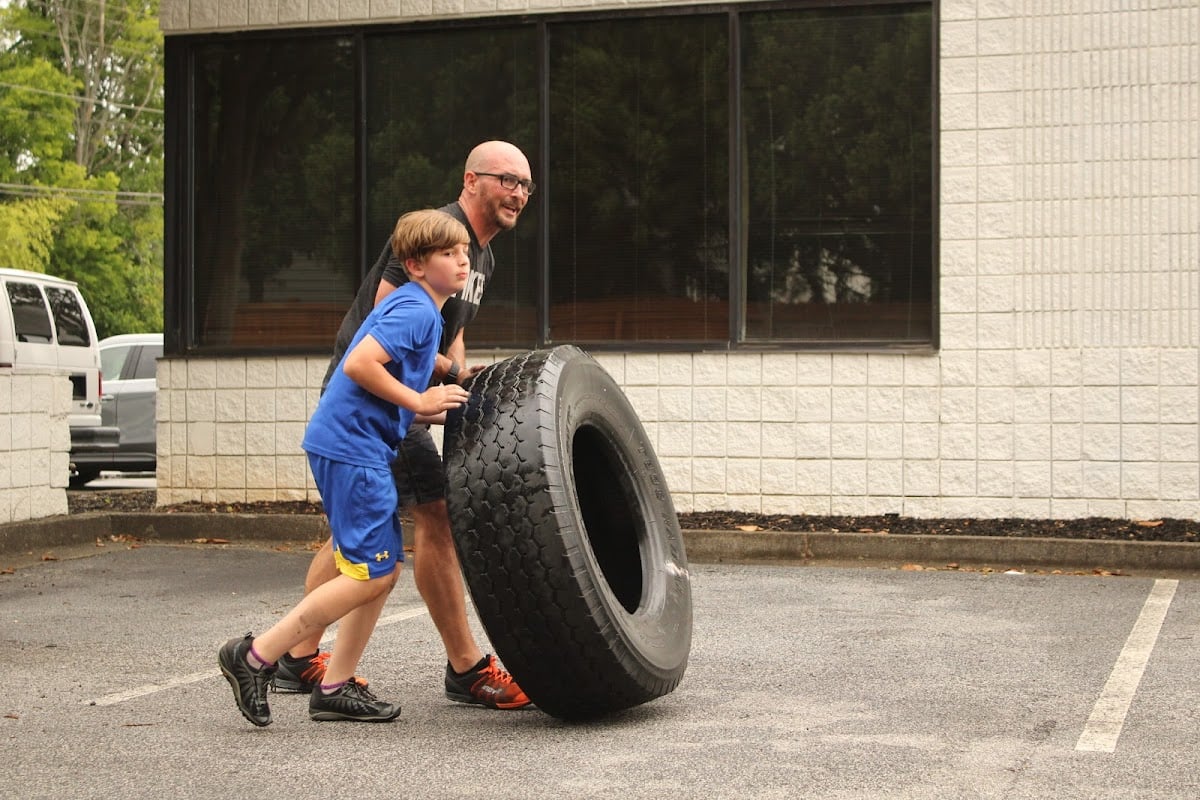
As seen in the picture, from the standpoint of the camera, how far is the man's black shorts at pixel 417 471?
17.0 feet

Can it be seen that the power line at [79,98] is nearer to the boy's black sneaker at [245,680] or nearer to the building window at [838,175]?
the building window at [838,175]

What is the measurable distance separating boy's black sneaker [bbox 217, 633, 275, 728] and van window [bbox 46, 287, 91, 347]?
1128cm

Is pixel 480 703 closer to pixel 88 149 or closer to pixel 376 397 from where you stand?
pixel 376 397

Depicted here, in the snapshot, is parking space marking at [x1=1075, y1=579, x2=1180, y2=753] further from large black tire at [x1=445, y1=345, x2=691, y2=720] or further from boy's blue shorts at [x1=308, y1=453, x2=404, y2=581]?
boy's blue shorts at [x1=308, y1=453, x2=404, y2=581]

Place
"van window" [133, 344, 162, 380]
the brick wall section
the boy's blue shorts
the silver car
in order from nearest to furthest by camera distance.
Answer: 1. the boy's blue shorts
2. the brick wall section
3. the silver car
4. "van window" [133, 344, 162, 380]

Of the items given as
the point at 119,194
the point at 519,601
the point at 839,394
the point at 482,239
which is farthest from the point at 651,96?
the point at 119,194

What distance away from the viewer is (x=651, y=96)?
35.1ft

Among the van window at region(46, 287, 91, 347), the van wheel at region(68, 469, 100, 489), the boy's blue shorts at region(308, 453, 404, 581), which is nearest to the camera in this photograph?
the boy's blue shorts at region(308, 453, 404, 581)

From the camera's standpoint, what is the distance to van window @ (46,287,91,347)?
50.3 feet

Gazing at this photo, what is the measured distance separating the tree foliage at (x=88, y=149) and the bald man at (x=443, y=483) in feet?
103

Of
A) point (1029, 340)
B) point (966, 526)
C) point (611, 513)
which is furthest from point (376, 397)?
point (1029, 340)

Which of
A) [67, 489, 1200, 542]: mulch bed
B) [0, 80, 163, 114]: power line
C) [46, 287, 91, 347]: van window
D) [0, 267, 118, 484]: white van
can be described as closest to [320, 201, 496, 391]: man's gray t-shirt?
[67, 489, 1200, 542]: mulch bed

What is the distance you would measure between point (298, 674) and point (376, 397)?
1.12 metres

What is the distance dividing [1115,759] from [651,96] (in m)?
7.00
